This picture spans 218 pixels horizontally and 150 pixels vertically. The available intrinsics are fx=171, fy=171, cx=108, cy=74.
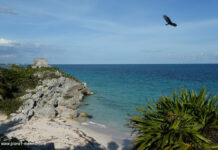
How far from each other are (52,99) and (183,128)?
65.7 ft

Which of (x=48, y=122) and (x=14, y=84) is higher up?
(x=14, y=84)

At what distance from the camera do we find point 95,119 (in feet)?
65.1

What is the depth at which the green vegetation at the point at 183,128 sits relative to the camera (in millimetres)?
4816

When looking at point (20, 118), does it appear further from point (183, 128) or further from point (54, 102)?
point (183, 128)

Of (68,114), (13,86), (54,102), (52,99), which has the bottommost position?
(68,114)

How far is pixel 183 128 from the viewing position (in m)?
5.04

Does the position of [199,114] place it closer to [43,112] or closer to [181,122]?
[181,122]

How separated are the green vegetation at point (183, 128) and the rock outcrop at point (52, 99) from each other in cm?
1371

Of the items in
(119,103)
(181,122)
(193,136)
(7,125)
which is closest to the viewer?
(193,136)

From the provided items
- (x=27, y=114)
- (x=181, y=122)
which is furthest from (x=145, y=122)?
(x=27, y=114)

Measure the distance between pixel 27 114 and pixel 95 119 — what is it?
7.23m

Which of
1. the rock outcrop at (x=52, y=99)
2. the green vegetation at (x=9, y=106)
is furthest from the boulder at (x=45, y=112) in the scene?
the green vegetation at (x=9, y=106)

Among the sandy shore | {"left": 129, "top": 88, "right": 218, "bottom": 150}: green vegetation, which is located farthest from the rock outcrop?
{"left": 129, "top": 88, "right": 218, "bottom": 150}: green vegetation

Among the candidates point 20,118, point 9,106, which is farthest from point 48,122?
point 9,106
